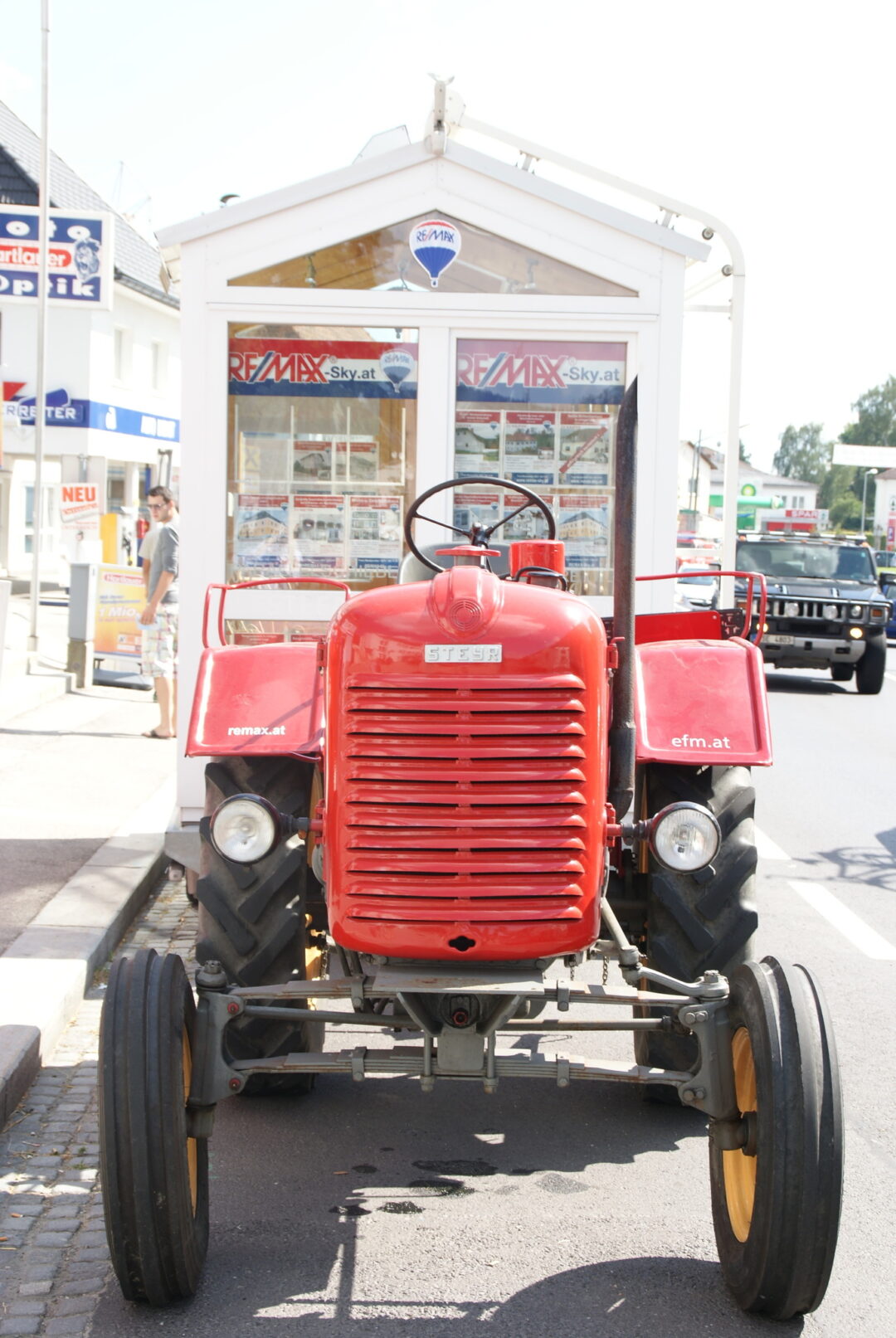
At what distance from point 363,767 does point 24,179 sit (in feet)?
Result: 106

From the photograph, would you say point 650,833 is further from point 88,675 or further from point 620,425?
point 88,675

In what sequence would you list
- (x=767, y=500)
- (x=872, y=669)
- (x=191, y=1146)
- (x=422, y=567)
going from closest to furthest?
(x=191, y=1146)
(x=422, y=567)
(x=872, y=669)
(x=767, y=500)

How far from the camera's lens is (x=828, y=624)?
19.7 metres

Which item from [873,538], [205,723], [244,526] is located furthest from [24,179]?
[873,538]

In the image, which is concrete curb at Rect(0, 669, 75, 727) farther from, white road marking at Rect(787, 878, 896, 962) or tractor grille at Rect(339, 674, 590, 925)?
tractor grille at Rect(339, 674, 590, 925)

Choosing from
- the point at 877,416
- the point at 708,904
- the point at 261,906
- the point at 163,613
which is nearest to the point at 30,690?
the point at 163,613

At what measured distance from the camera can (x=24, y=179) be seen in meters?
32.4

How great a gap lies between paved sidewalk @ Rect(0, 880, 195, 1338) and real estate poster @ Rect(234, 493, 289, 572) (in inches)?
97.1

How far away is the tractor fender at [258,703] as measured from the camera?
4406 mm

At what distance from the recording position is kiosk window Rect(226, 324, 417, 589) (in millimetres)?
7117

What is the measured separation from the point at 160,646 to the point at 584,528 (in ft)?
18.9

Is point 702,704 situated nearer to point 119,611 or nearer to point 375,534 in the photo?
point 375,534

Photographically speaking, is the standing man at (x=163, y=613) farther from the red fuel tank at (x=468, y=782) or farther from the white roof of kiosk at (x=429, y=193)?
the red fuel tank at (x=468, y=782)

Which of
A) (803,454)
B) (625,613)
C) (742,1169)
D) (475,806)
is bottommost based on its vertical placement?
(742,1169)
